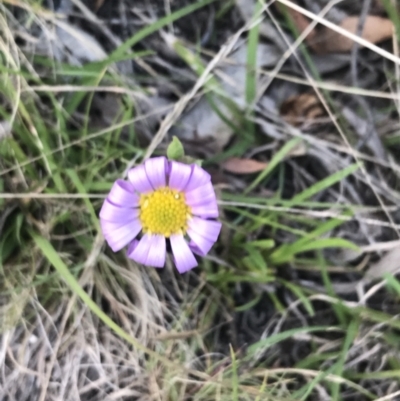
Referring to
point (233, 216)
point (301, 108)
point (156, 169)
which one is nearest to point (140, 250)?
point (156, 169)

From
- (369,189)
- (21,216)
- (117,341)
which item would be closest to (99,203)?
(21,216)

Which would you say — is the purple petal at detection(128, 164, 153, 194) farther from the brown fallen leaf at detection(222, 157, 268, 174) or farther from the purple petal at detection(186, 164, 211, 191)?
the brown fallen leaf at detection(222, 157, 268, 174)

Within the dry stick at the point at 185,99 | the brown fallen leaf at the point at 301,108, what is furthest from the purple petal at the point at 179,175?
the brown fallen leaf at the point at 301,108

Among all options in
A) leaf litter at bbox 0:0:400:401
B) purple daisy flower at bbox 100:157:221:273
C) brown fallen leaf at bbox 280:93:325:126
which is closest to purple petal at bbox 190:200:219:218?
purple daisy flower at bbox 100:157:221:273

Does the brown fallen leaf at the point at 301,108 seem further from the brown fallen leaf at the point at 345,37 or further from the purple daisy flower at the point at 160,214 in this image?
the purple daisy flower at the point at 160,214

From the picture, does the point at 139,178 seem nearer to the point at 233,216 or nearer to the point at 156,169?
the point at 156,169

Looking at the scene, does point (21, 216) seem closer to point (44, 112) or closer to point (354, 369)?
point (44, 112)
